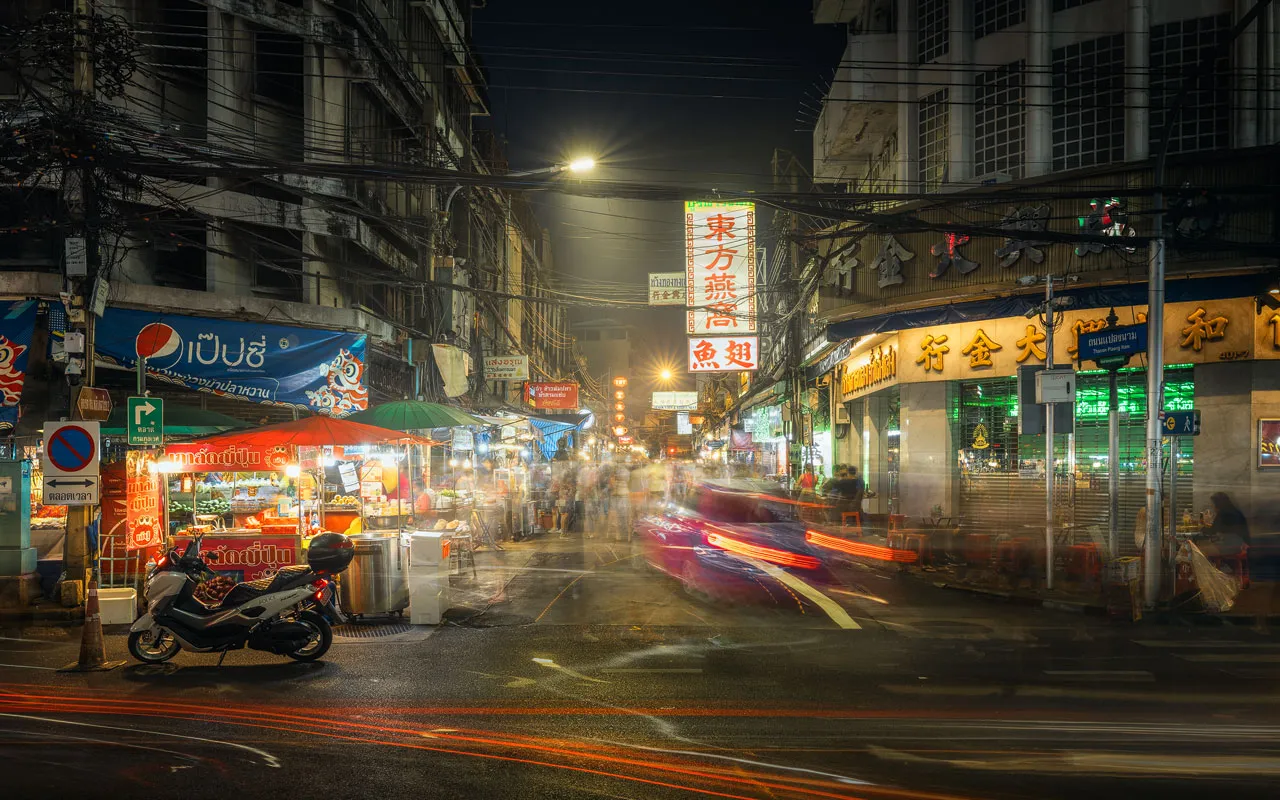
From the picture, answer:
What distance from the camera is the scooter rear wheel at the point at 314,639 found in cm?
976

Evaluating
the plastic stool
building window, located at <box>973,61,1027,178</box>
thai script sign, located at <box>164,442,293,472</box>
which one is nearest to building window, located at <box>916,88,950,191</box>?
building window, located at <box>973,61,1027,178</box>

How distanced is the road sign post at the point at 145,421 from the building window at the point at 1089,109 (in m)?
18.7

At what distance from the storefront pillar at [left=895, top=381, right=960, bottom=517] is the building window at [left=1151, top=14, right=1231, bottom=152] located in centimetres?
759

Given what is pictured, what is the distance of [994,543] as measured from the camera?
16609 mm

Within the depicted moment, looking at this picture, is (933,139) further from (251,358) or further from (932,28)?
(251,358)

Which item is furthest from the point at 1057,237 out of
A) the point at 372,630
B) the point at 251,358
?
the point at 251,358

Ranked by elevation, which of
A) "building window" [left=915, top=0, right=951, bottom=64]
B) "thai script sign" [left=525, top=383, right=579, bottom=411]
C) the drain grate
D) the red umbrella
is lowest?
the drain grate

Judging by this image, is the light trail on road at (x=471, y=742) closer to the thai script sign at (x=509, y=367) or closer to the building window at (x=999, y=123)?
the building window at (x=999, y=123)

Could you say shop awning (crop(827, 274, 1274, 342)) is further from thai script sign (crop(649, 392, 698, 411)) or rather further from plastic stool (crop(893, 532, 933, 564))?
thai script sign (crop(649, 392, 698, 411))

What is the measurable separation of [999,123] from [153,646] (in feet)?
67.0

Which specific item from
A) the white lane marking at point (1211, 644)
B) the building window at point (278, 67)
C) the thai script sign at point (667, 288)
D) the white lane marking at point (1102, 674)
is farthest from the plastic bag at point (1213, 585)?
the building window at point (278, 67)

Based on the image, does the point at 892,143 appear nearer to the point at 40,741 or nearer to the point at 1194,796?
the point at 1194,796

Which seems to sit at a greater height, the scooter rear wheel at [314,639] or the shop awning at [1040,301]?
the shop awning at [1040,301]

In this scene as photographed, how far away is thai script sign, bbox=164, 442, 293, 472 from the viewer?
43.6 feet
